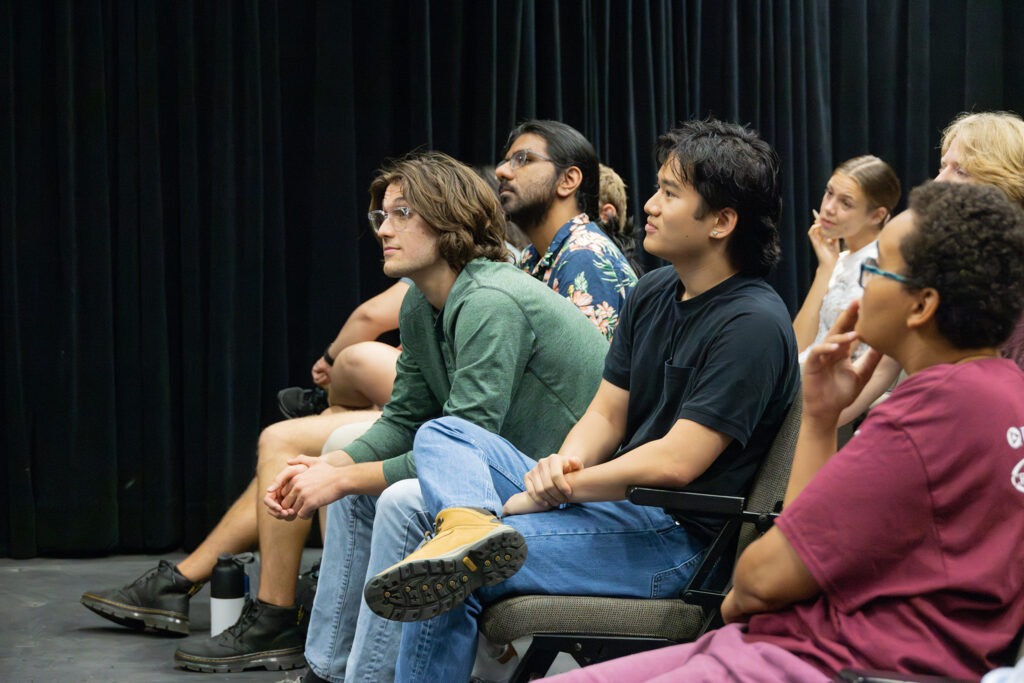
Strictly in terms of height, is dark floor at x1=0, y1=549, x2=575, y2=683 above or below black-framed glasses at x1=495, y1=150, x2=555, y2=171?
below

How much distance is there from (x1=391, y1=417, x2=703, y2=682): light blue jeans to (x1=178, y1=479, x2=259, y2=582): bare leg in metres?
1.27

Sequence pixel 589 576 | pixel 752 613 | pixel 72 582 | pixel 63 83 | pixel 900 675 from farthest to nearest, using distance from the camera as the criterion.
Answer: pixel 63 83 → pixel 72 582 → pixel 589 576 → pixel 752 613 → pixel 900 675

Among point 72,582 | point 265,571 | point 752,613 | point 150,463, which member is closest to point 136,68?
point 150,463

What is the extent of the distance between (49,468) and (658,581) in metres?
2.77

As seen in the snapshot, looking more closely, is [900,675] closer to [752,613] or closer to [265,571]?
[752,613]

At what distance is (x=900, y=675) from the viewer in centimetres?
109

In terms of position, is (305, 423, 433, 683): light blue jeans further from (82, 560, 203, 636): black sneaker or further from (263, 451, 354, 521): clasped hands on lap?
(82, 560, 203, 636): black sneaker

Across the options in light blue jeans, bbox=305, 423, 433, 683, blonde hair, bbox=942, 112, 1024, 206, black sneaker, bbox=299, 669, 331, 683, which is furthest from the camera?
black sneaker, bbox=299, 669, 331, 683

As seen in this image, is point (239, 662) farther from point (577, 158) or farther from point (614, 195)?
point (614, 195)

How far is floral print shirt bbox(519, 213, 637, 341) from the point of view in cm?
261

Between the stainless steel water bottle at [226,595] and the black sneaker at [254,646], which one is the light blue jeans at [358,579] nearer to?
the black sneaker at [254,646]

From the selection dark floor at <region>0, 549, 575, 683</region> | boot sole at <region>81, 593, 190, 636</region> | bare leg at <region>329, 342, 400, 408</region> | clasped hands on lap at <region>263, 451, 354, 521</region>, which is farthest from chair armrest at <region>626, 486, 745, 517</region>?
boot sole at <region>81, 593, 190, 636</region>

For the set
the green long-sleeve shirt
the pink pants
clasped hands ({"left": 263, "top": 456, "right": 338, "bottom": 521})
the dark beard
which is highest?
the dark beard

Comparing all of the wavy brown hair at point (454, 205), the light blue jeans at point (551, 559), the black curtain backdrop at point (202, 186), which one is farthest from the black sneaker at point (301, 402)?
the light blue jeans at point (551, 559)
